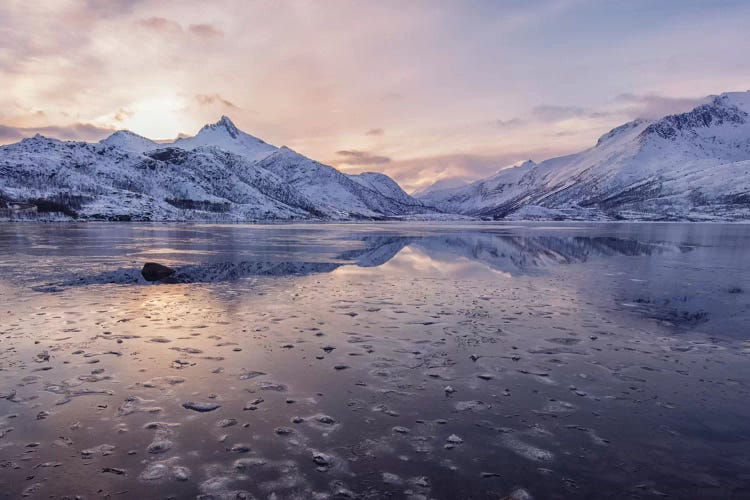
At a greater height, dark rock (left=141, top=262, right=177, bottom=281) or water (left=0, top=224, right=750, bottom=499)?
dark rock (left=141, top=262, right=177, bottom=281)

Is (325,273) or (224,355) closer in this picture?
(224,355)

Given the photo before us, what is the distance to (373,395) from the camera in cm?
1073

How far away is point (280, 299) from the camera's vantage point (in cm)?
2173

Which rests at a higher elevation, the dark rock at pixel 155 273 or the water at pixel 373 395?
the dark rock at pixel 155 273

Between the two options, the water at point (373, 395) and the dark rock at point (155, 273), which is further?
the dark rock at point (155, 273)

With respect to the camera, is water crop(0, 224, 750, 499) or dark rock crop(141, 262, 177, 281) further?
dark rock crop(141, 262, 177, 281)

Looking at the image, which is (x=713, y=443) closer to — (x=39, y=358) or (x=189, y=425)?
(x=189, y=425)

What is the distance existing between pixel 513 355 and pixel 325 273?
1947 centimetres

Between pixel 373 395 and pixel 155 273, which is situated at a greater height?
pixel 155 273

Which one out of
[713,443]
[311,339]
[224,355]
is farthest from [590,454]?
[224,355]

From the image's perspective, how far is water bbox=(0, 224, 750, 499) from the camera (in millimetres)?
7430

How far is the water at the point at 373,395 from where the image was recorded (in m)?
7.43

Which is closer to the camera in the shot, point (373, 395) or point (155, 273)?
point (373, 395)

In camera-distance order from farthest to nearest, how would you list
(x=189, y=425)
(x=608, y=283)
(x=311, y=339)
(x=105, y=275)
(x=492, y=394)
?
(x=105, y=275)
(x=608, y=283)
(x=311, y=339)
(x=492, y=394)
(x=189, y=425)
